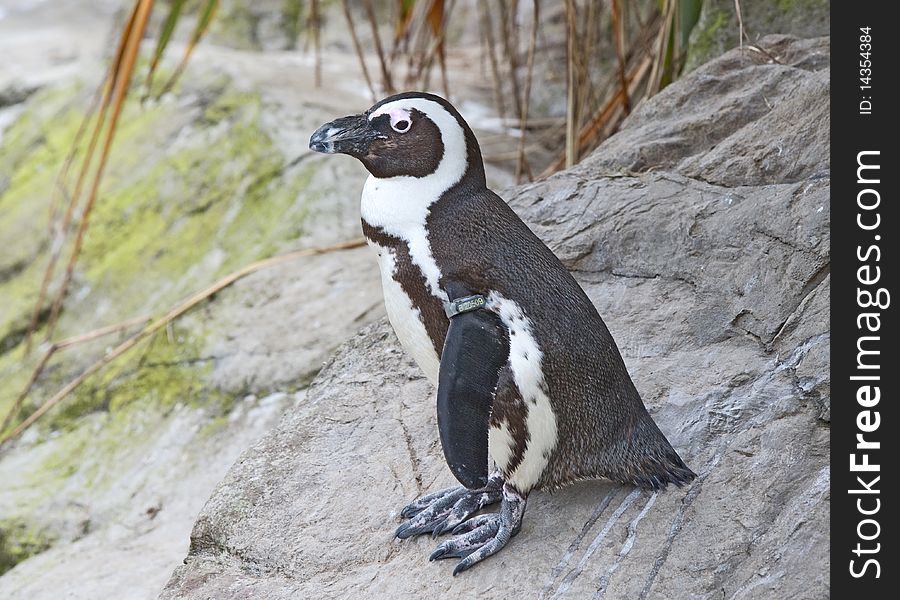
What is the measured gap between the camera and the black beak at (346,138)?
183cm

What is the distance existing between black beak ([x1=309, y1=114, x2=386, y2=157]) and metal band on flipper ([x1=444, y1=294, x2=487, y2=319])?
12.3 inches

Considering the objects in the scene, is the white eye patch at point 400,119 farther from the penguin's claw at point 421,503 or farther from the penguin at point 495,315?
the penguin's claw at point 421,503

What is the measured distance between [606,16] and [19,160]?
2.89 metres

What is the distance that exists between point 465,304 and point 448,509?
456 mm

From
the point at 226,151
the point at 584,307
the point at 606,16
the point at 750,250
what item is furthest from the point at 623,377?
the point at 606,16

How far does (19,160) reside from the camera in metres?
5.30

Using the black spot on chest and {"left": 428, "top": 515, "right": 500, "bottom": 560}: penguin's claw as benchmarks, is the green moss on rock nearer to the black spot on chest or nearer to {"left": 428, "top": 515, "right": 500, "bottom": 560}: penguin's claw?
{"left": 428, "top": 515, "right": 500, "bottom": 560}: penguin's claw

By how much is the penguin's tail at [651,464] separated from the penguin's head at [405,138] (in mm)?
538

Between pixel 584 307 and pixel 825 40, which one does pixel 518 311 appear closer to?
pixel 584 307

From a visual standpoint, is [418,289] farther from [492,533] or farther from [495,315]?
[492,533]

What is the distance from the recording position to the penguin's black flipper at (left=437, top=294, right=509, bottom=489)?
1.70 meters

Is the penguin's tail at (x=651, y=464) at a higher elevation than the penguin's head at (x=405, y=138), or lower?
lower
